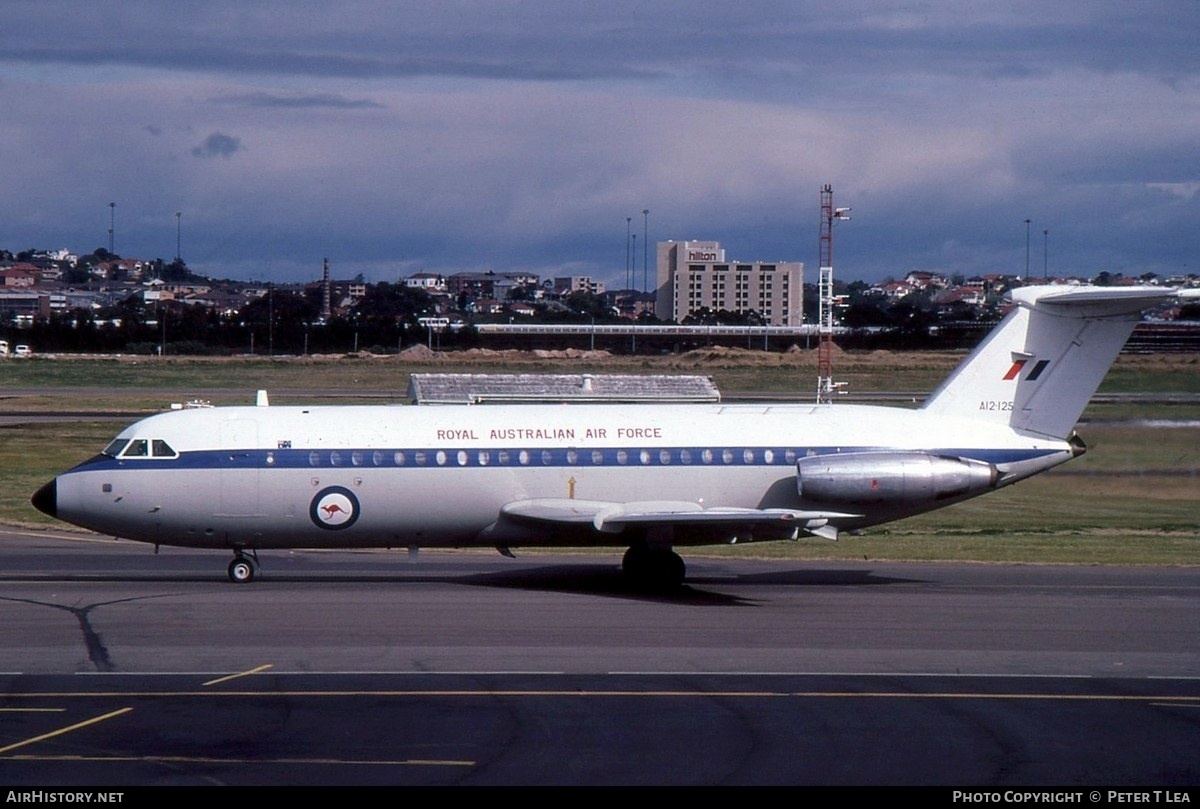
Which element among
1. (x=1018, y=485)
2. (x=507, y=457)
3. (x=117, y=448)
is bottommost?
(x=1018, y=485)

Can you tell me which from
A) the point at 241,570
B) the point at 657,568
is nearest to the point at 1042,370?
the point at 657,568

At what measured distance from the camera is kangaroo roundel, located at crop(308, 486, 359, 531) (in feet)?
81.4

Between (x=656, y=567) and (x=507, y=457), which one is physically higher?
(x=507, y=457)

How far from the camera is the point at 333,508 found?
81.4ft

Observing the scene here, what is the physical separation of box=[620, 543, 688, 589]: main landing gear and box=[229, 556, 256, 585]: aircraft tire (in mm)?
7009

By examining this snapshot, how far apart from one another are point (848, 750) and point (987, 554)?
18.3 m

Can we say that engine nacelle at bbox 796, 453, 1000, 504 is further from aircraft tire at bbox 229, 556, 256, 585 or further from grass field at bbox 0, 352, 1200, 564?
aircraft tire at bbox 229, 556, 256, 585

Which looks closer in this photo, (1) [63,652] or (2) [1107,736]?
(2) [1107,736]

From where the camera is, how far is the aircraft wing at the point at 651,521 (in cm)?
2417

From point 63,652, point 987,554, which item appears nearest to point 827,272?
point 987,554

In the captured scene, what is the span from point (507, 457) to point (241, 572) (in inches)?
207

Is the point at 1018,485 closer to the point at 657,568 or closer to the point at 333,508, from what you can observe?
the point at 657,568
